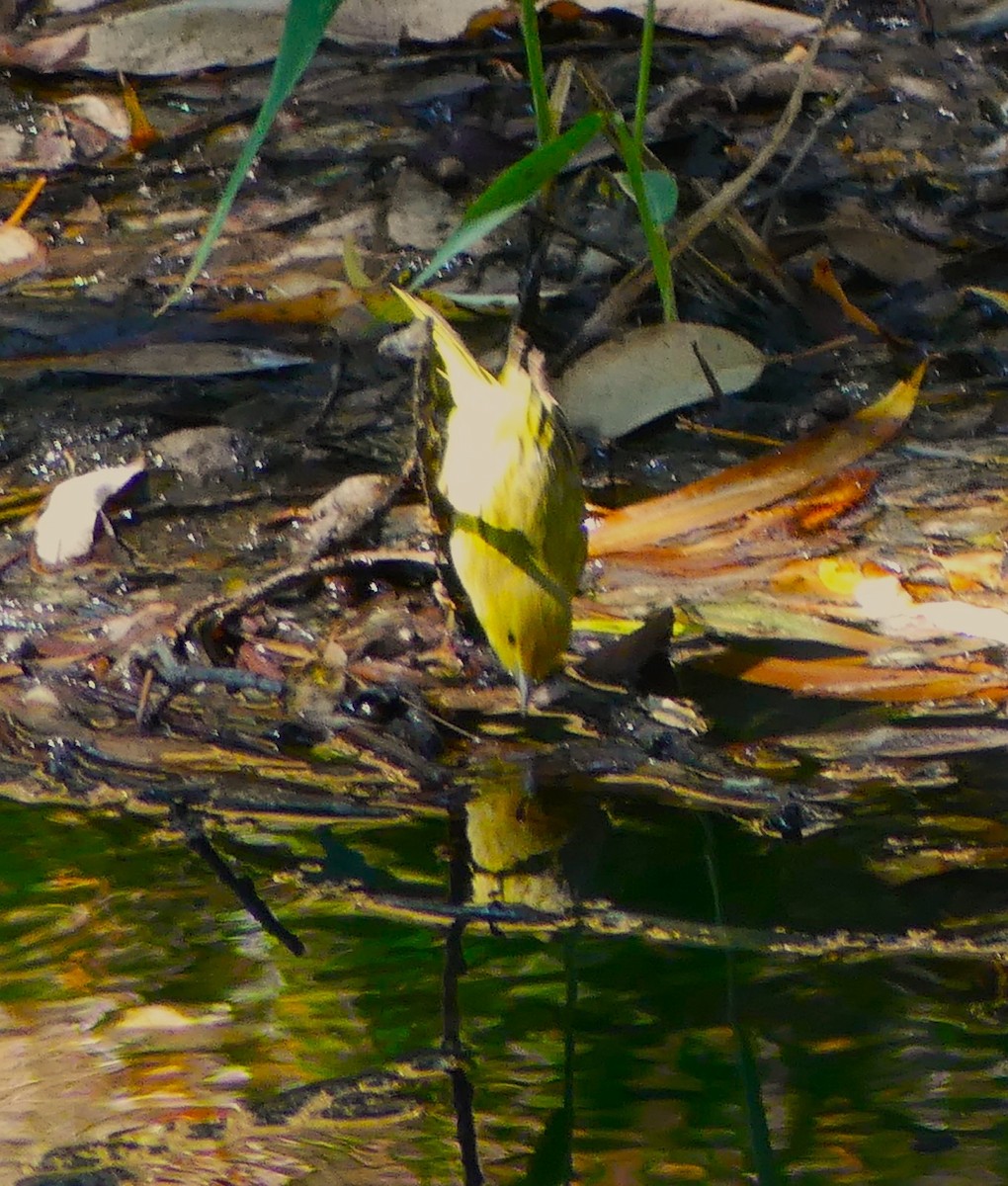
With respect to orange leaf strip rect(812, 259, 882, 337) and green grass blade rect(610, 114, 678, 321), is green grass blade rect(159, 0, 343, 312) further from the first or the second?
orange leaf strip rect(812, 259, 882, 337)

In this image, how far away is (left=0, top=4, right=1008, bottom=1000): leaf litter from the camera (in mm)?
1676

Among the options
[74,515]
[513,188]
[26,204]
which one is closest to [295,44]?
[513,188]

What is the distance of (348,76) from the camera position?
11.8 ft

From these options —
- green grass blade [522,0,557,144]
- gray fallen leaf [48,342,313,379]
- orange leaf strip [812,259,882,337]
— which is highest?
green grass blade [522,0,557,144]

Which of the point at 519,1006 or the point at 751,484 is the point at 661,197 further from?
the point at 519,1006

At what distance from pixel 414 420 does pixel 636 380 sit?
22.1 inches

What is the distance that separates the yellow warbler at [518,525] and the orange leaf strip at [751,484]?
36 centimetres

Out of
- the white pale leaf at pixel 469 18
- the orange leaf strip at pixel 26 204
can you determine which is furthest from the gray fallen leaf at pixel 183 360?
the white pale leaf at pixel 469 18

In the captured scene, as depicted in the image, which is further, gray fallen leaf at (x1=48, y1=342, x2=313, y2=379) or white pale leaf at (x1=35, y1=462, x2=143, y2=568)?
gray fallen leaf at (x1=48, y1=342, x2=313, y2=379)

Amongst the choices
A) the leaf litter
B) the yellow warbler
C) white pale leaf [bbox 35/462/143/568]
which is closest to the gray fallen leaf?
the leaf litter

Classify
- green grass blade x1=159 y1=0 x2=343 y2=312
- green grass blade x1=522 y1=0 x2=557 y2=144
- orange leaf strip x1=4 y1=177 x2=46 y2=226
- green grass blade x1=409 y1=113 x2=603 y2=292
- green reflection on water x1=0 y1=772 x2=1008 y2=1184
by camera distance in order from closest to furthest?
1. green reflection on water x1=0 y1=772 x2=1008 y2=1184
2. green grass blade x1=159 y1=0 x2=343 y2=312
3. green grass blade x1=409 y1=113 x2=603 y2=292
4. green grass blade x1=522 y1=0 x2=557 y2=144
5. orange leaf strip x1=4 y1=177 x2=46 y2=226

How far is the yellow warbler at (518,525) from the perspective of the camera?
1622 millimetres

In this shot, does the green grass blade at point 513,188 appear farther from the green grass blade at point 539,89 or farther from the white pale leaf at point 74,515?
the white pale leaf at point 74,515

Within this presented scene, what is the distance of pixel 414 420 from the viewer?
1924 mm
